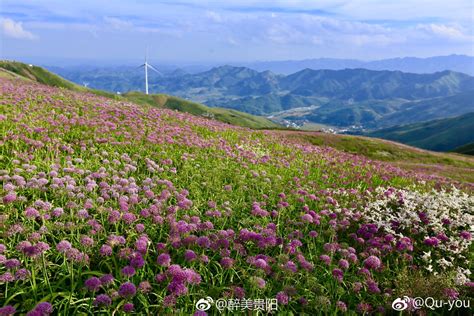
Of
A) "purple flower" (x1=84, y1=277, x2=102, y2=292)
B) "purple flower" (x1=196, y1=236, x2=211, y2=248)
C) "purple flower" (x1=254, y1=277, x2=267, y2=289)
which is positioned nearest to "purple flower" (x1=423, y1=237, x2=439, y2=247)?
"purple flower" (x1=254, y1=277, x2=267, y2=289)

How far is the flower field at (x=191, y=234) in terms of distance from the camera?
6195 millimetres

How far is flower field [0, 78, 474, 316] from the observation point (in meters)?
6.20

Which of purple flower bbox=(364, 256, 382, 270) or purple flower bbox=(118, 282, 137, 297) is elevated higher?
purple flower bbox=(118, 282, 137, 297)

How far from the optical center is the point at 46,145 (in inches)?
511

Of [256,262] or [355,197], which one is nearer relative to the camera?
[256,262]

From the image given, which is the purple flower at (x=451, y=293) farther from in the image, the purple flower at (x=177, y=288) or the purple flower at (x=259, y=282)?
the purple flower at (x=177, y=288)

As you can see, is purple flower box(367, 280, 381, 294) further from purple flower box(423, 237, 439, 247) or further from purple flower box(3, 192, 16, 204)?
purple flower box(3, 192, 16, 204)

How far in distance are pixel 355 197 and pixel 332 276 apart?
21.3 ft

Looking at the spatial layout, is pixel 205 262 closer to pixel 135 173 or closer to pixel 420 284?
pixel 420 284

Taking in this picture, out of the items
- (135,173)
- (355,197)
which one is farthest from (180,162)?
(355,197)

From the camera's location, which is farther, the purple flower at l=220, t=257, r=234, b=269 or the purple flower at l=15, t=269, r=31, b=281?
the purple flower at l=220, t=257, r=234, b=269

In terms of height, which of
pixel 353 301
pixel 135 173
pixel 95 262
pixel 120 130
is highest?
pixel 120 130
